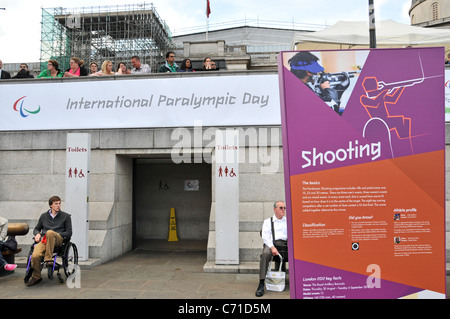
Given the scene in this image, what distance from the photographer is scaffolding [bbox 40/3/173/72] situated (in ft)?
115

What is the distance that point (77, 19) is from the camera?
118 ft

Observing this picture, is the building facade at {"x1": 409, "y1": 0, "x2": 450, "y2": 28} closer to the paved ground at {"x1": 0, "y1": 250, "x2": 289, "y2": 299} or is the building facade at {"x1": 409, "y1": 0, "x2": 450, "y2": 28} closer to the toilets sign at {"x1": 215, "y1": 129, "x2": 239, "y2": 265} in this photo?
the toilets sign at {"x1": 215, "y1": 129, "x2": 239, "y2": 265}

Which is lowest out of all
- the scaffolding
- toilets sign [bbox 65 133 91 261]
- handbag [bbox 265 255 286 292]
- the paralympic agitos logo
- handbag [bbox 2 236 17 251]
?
handbag [bbox 265 255 286 292]

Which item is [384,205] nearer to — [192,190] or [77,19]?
[192,190]

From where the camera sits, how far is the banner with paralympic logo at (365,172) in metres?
2.99

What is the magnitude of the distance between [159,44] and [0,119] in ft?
94.8

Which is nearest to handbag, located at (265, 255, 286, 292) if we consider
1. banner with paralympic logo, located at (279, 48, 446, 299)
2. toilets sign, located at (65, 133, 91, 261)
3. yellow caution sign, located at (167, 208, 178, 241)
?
banner with paralympic logo, located at (279, 48, 446, 299)

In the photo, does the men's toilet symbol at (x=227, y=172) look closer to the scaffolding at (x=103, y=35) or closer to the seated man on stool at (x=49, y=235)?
the seated man on stool at (x=49, y=235)

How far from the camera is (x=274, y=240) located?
6.53 meters

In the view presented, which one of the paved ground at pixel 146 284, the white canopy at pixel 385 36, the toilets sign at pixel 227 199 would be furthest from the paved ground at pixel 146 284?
the white canopy at pixel 385 36

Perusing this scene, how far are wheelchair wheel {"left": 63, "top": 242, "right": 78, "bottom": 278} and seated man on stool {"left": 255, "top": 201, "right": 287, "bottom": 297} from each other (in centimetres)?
360

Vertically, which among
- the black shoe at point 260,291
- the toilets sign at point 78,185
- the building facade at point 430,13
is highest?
the building facade at point 430,13

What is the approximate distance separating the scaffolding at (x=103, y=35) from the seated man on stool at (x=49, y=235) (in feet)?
95.3

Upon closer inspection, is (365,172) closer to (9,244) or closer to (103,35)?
(9,244)
